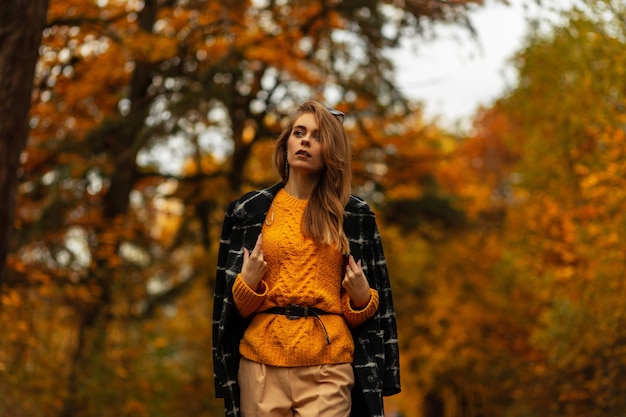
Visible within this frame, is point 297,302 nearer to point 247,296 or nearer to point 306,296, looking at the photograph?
point 306,296

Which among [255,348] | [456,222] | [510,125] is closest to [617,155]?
[456,222]

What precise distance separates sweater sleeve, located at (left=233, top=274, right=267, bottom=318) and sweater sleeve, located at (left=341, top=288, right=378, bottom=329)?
0.33 meters

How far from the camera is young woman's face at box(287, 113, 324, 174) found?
442 cm

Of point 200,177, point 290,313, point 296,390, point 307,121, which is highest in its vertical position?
point 200,177

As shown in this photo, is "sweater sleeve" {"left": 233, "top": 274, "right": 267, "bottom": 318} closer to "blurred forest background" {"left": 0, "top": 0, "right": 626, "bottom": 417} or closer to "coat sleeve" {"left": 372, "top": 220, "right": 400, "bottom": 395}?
"coat sleeve" {"left": 372, "top": 220, "right": 400, "bottom": 395}

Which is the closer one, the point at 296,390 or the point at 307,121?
the point at 296,390

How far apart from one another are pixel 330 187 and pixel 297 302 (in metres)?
0.51

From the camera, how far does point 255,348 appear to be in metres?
4.27

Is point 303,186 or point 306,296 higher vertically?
point 303,186

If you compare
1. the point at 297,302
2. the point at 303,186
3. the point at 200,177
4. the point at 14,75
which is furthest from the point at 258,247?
Answer: the point at 200,177

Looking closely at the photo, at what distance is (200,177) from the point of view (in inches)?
677

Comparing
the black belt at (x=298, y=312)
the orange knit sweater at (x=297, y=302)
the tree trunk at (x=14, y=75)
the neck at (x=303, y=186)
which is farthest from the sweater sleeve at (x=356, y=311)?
the tree trunk at (x=14, y=75)

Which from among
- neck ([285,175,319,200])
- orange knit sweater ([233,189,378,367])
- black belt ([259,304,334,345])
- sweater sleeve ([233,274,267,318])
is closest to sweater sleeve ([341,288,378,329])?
orange knit sweater ([233,189,378,367])

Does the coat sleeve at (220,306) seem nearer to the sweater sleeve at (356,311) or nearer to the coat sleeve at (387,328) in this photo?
the sweater sleeve at (356,311)
